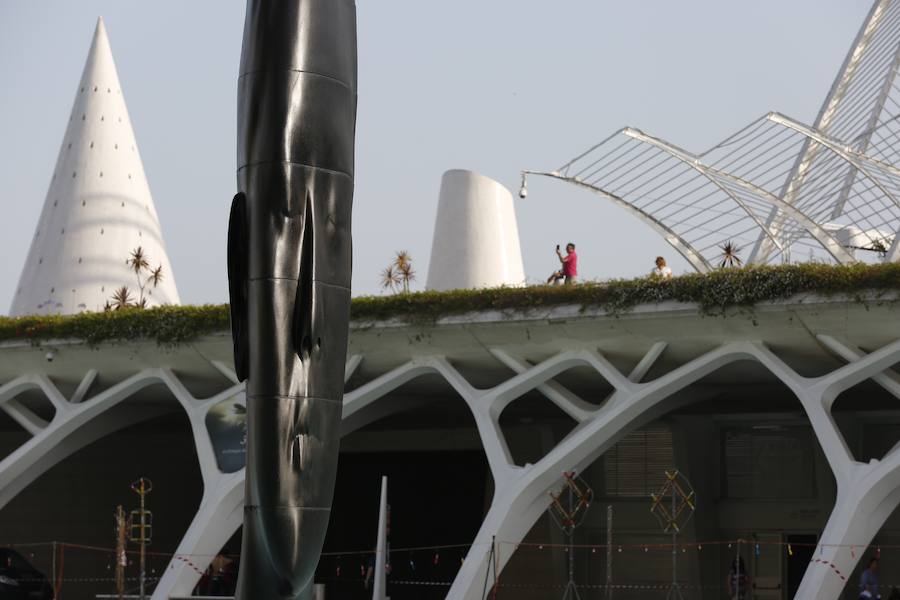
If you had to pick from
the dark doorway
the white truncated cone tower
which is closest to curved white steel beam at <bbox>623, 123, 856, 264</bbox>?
the white truncated cone tower

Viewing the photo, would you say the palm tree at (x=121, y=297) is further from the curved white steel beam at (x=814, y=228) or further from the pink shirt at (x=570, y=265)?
the curved white steel beam at (x=814, y=228)

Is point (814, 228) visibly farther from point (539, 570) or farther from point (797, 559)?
point (539, 570)

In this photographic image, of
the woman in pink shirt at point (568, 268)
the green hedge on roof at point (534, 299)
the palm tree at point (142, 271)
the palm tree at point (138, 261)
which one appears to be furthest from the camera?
the palm tree at point (142, 271)

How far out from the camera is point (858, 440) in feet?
112

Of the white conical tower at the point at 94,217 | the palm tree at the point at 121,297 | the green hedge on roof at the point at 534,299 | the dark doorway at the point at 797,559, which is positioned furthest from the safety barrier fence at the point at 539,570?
the white conical tower at the point at 94,217

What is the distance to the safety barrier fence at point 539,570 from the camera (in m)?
34.6

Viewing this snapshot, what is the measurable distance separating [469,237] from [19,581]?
44.0 feet

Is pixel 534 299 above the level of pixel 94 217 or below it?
below

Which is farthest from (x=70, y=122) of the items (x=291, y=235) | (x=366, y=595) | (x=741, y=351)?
(x=291, y=235)

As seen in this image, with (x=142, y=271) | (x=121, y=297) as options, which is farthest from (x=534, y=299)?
(x=142, y=271)

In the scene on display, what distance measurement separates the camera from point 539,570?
3672 cm

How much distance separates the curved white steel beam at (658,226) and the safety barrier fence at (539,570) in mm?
6260

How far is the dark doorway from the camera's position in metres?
35.1

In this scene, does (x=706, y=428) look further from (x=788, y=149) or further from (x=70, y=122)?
(x=70, y=122)
